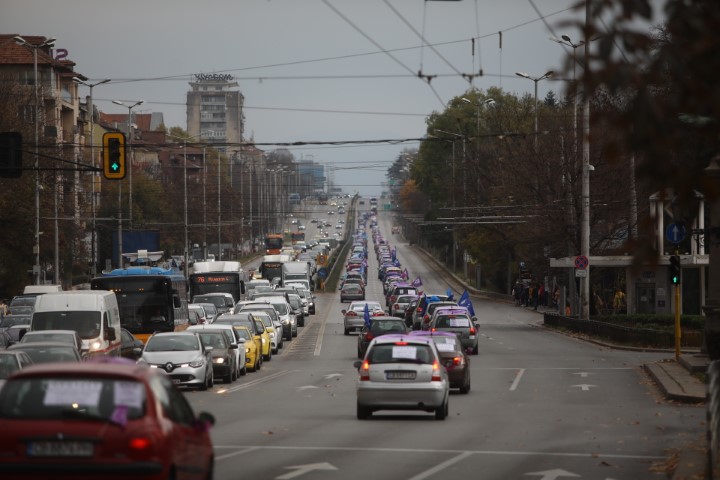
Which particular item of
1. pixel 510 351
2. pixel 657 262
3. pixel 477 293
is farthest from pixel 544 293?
pixel 657 262

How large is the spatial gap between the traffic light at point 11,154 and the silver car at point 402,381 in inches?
461

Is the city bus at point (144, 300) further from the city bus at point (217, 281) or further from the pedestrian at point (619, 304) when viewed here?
the pedestrian at point (619, 304)

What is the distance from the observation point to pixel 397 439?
782 inches

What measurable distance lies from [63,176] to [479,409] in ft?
203

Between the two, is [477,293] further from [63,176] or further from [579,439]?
[579,439]

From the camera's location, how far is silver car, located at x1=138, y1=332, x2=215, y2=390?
1233 inches

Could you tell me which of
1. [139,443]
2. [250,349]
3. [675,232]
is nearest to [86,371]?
[139,443]

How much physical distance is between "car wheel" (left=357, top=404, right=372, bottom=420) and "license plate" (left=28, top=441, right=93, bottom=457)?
13231 millimetres

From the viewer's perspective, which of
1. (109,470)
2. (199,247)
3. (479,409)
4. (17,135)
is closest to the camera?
(109,470)

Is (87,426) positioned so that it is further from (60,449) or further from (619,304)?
(619,304)

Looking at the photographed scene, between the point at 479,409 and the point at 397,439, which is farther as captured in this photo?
the point at 479,409

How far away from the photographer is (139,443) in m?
10.1

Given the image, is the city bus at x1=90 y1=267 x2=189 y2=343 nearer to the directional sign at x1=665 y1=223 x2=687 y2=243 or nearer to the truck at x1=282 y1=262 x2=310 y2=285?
the directional sign at x1=665 y1=223 x2=687 y2=243

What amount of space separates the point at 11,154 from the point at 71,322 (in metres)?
6.69
